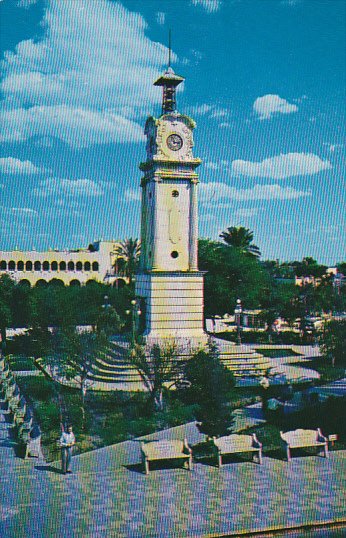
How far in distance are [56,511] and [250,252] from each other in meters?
45.8

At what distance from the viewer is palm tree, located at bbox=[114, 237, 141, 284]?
64275 millimetres

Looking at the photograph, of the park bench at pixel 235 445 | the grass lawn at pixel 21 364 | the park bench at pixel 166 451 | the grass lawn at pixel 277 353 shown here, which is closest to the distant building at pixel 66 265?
the grass lawn at pixel 277 353

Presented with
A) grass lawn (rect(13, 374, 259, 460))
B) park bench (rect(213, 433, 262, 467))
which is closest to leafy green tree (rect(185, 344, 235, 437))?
park bench (rect(213, 433, 262, 467))

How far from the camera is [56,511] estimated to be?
1090 centimetres

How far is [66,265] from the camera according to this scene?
6831 cm

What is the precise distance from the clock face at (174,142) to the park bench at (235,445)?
17.0 m

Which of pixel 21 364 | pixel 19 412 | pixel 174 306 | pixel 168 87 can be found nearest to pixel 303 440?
pixel 19 412

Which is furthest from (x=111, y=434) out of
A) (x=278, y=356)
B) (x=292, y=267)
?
(x=292, y=267)

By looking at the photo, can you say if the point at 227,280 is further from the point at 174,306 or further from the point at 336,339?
the point at 336,339

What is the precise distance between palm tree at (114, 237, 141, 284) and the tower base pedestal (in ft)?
115

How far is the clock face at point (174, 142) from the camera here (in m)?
28.2

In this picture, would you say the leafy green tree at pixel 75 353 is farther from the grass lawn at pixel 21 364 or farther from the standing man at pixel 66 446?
the standing man at pixel 66 446

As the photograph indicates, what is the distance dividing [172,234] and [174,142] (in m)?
4.42

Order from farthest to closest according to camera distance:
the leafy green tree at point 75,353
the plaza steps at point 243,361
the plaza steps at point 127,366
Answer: the plaza steps at point 243,361
the plaza steps at point 127,366
the leafy green tree at point 75,353
